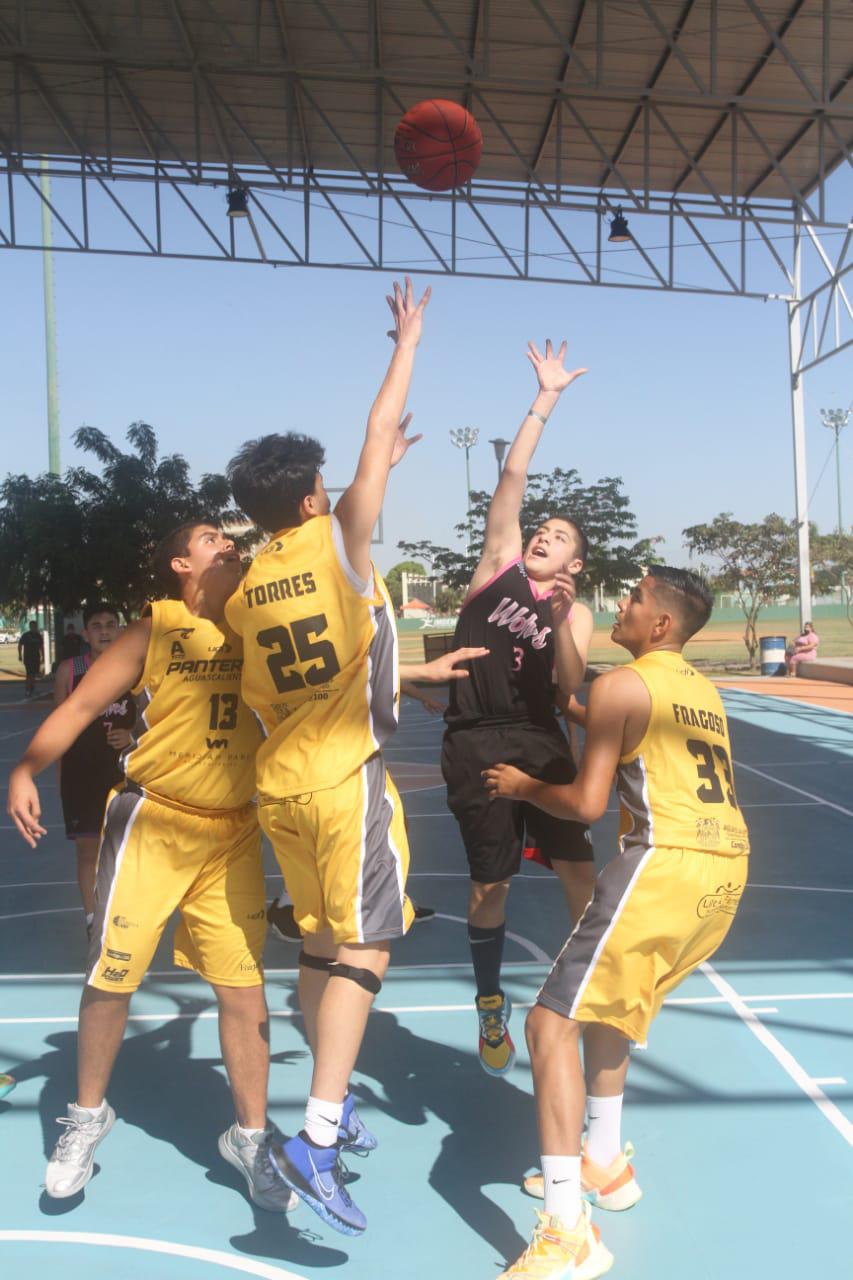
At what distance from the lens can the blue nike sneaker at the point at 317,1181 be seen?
2447 mm

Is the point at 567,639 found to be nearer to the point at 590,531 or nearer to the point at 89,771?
the point at 89,771

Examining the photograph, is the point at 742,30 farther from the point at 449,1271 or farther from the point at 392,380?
the point at 449,1271

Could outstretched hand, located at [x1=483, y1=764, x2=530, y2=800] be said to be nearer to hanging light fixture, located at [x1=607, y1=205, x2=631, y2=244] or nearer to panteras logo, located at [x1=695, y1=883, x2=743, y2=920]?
panteras logo, located at [x1=695, y1=883, x2=743, y2=920]

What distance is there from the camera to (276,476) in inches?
107

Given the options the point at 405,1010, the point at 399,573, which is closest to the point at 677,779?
the point at 405,1010

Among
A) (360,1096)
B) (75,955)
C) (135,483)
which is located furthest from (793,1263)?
(135,483)

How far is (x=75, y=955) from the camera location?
5.01 m

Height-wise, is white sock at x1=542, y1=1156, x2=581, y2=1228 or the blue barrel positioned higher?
the blue barrel

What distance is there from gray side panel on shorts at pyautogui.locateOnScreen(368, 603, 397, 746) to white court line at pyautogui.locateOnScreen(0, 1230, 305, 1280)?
3.93 ft

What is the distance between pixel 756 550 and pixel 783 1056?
1010 inches

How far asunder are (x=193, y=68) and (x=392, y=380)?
1011 centimetres

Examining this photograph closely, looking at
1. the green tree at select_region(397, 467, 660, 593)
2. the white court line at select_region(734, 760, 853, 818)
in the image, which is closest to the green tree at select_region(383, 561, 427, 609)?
the green tree at select_region(397, 467, 660, 593)

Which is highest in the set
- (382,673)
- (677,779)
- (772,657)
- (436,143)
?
(436,143)

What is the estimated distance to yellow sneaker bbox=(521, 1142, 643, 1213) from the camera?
2.75 m
